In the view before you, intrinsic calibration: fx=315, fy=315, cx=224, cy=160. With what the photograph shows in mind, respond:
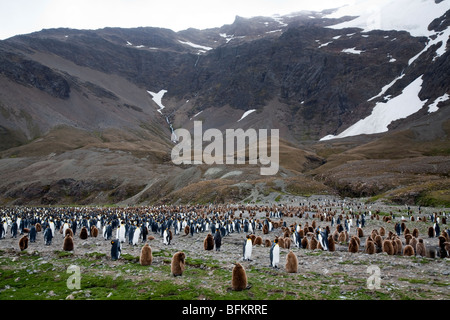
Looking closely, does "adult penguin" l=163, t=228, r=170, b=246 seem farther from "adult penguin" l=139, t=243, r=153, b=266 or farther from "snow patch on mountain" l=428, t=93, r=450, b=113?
"snow patch on mountain" l=428, t=93, r=450, b=113

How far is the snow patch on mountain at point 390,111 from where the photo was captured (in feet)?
440

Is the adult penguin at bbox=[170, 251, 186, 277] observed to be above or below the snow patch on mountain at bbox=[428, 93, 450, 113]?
below

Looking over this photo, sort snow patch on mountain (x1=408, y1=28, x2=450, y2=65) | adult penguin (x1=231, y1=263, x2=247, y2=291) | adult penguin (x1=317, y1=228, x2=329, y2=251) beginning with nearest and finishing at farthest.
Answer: adult penguin (x1=231, y1=263, x2=247, y2=291)
adult penguin (x1=317, y1=228, x2=329, y2=251)
snow patch on mountain (x1=408, y1=28, x2=450, y2=65)

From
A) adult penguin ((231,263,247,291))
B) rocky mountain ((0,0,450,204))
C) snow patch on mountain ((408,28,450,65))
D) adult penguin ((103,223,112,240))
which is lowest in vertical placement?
adult penguin ((103,223,112,240))

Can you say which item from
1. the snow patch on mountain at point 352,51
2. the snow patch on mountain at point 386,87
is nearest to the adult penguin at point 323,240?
the snow patch on mountain at point 386,87

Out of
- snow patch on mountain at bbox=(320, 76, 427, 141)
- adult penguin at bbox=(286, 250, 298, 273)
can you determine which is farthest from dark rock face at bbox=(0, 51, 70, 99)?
adult penguin at bbox=(286, 250, 298, 273)

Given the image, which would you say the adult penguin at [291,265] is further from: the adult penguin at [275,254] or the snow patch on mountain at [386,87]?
the snow patch on mountain at [386,87]

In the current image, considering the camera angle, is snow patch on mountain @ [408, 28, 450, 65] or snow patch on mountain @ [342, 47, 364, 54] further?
snow patch on mountain @ [342, 47, 364, 54]

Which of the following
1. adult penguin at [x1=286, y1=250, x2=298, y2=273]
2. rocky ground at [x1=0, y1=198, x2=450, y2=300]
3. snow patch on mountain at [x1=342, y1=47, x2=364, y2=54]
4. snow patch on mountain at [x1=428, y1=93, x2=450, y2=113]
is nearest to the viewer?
rocky ground at [x1=0, y1=198, x2=450, y2=300]

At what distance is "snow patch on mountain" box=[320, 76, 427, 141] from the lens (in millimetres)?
134250

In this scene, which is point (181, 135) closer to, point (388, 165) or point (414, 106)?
point (414, 106)

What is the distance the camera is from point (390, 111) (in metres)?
142

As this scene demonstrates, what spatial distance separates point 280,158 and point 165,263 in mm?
94152

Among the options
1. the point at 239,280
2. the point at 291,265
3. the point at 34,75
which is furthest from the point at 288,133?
the point at 239,280
